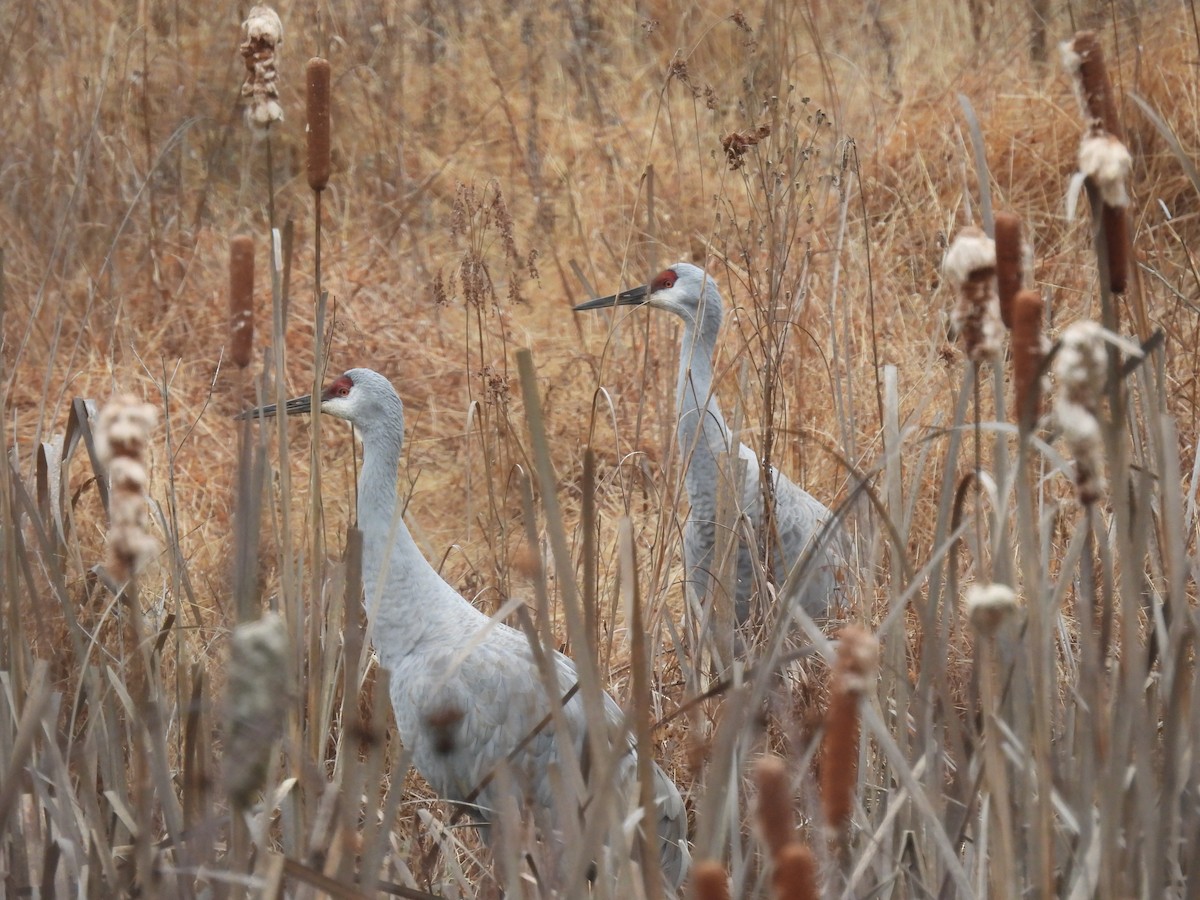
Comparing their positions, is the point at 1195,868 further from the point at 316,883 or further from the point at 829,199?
the point at 829,199

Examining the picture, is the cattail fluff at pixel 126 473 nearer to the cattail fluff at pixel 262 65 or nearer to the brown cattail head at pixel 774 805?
the brown cattail head at pixel 774 805

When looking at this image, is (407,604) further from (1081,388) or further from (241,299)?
(1081,388)

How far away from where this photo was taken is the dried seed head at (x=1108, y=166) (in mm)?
910

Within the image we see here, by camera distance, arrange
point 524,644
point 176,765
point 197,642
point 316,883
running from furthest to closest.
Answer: point 197,642 < point 524,644 < point 176,765 < point 316,883

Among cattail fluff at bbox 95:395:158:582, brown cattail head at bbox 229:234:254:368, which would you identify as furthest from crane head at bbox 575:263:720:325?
cattail fluff at bbox 95:395:158:582

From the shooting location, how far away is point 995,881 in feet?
3.51

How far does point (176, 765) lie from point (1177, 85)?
3529mm

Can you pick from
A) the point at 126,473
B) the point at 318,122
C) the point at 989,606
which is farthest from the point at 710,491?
the point at 126,473

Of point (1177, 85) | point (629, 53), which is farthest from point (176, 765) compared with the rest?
point (629, 53)

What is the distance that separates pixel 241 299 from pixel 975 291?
0.46 m

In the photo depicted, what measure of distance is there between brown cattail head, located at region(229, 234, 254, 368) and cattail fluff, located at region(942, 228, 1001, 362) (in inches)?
17.1

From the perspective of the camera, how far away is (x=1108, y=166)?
2.98ft

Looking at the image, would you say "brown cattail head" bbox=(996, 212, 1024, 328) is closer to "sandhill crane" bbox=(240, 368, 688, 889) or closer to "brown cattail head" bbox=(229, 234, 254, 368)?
"brown cattail head" bbox=(229, 234, 254, 368)

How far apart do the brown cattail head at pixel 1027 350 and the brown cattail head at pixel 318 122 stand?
60 centimetres
